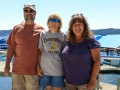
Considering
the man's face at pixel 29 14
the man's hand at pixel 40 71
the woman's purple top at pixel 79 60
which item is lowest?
the man's hand at pixel 40 71

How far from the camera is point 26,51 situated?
10.5ft

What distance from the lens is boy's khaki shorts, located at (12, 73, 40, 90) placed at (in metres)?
3.26

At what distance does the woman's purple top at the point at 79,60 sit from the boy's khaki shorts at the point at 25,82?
57 cm

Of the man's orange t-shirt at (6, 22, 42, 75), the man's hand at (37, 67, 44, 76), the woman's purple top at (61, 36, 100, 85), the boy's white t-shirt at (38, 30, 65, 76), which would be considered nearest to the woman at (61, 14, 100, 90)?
the woman's purple top at (61, 36, 100, 85)

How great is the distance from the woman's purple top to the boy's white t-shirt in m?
0.17

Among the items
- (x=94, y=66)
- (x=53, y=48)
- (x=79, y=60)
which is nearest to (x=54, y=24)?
(x=53, y=48)

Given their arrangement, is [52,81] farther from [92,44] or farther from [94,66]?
[92,44]

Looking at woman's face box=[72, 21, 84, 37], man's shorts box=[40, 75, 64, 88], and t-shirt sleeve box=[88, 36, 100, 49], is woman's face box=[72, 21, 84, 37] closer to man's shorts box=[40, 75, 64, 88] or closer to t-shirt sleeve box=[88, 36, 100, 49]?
t-shirt sleeve box=[88, 36, 100, 49]

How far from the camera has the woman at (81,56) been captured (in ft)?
9.21

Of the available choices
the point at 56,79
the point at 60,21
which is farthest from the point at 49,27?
the point at 56,79

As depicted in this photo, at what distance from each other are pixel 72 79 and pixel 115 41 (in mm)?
23682

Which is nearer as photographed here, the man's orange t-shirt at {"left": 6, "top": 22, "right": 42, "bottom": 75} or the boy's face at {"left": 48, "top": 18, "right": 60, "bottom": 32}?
the boy's face at {"left": 48, "top": 18, "right": 60, "bottom": 32}

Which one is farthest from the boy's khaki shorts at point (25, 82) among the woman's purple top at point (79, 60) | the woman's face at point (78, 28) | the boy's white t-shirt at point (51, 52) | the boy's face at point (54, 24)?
the woman's face at point (78, 28)

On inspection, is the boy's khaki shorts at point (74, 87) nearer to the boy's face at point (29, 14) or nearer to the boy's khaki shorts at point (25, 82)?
the boy's khaki shorts at point (25, 82)
